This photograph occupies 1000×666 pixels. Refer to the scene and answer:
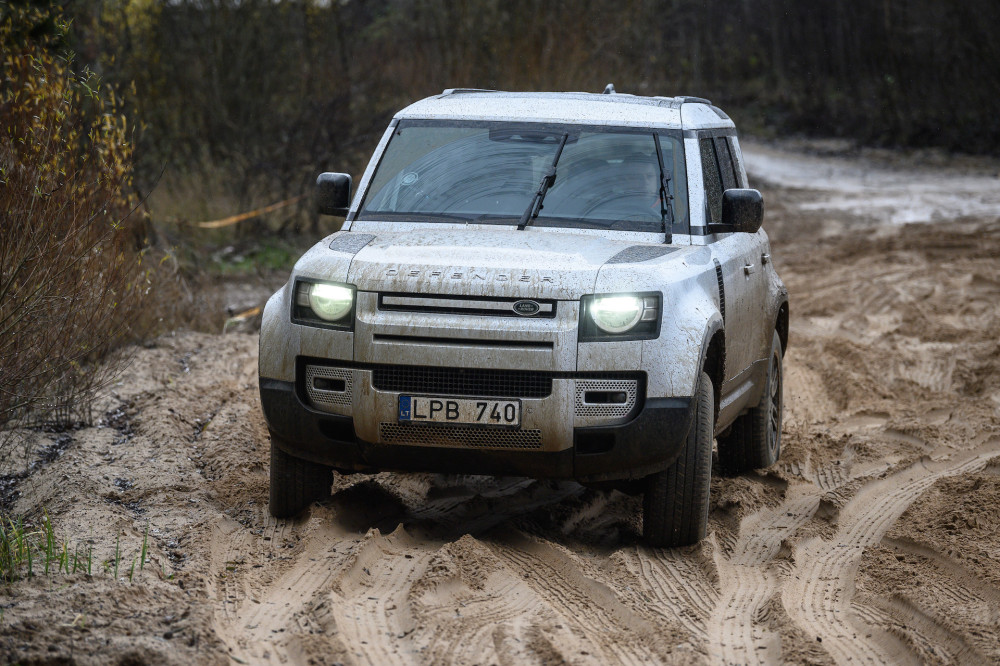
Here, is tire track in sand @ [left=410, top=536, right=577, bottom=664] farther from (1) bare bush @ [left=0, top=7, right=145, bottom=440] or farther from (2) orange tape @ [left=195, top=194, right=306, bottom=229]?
(2) orange tape @ [left=195, top=194, right=306, bottom=229]

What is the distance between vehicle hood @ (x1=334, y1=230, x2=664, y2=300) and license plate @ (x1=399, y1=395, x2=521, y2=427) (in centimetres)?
42

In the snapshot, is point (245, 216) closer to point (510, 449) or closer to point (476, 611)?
point (510, 449)

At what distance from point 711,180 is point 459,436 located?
222 centimetres

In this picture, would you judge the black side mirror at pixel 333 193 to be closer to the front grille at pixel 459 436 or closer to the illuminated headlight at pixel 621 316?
the front grille at pixel 459 436

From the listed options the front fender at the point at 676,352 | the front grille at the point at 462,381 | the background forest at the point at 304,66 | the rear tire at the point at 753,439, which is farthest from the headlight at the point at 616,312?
the background forest at the point at 304,66

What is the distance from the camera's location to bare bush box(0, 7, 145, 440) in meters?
5.64

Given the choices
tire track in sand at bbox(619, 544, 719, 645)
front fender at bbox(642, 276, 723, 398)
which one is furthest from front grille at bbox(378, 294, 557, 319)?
tire track in sand at bbox(619, 544, 719, 645)

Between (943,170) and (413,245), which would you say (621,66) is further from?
(413,245)

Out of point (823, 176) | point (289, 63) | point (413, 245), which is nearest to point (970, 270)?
point (289, 63)

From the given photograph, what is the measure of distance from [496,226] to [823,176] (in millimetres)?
22772

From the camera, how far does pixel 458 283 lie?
496cm

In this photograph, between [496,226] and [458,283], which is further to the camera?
[496,226]

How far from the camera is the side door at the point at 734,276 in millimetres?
5965

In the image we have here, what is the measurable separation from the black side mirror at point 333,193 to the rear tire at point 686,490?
2.13 meters
